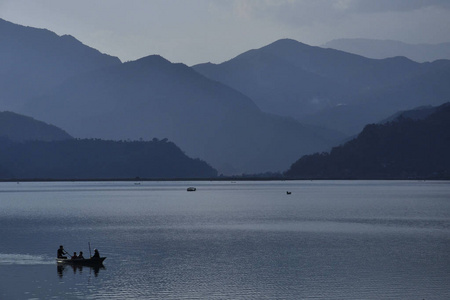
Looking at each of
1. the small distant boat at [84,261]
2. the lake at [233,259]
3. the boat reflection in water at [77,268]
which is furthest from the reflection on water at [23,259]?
the boat reflection in water at [77,268]

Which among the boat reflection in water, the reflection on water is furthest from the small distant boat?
the reflection on water

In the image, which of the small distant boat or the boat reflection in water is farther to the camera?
the small distant boat

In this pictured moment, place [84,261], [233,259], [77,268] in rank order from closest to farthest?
[77,268], [84,261], [233,259]

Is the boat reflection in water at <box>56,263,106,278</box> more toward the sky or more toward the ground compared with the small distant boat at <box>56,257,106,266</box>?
more toward the ground

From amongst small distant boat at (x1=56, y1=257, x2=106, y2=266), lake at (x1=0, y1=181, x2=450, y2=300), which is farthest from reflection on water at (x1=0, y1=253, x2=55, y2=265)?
small distant boat at (x1=56, y1=257, x2=106, y2=266)

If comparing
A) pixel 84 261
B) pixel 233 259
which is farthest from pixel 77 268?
pixel 233 259

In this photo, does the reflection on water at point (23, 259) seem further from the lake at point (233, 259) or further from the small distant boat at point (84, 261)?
the small distant boat at point (84, 261)

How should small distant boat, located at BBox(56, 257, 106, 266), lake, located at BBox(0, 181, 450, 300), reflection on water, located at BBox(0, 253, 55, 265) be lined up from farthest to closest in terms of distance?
reflection on water, located at BBox(0, 253, 55, 265) < small distant boat, located at BBox(56, 257, 106, 266) < lake, located at BBox(0, 181, 450, 300)

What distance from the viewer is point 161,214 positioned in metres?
195

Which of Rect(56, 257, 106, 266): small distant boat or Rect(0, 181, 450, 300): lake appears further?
Rect(56, 257, 106, 266): small distant boat

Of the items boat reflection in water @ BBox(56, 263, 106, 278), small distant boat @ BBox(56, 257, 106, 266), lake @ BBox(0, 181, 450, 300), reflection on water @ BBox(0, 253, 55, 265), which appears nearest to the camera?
lake @ BBox(0, 181, 450, 300)

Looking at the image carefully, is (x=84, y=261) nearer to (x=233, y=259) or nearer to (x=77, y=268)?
(x=77, y=268)

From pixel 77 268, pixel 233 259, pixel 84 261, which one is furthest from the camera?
pixel 233 259

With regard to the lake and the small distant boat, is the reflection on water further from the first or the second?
the small distant boat
